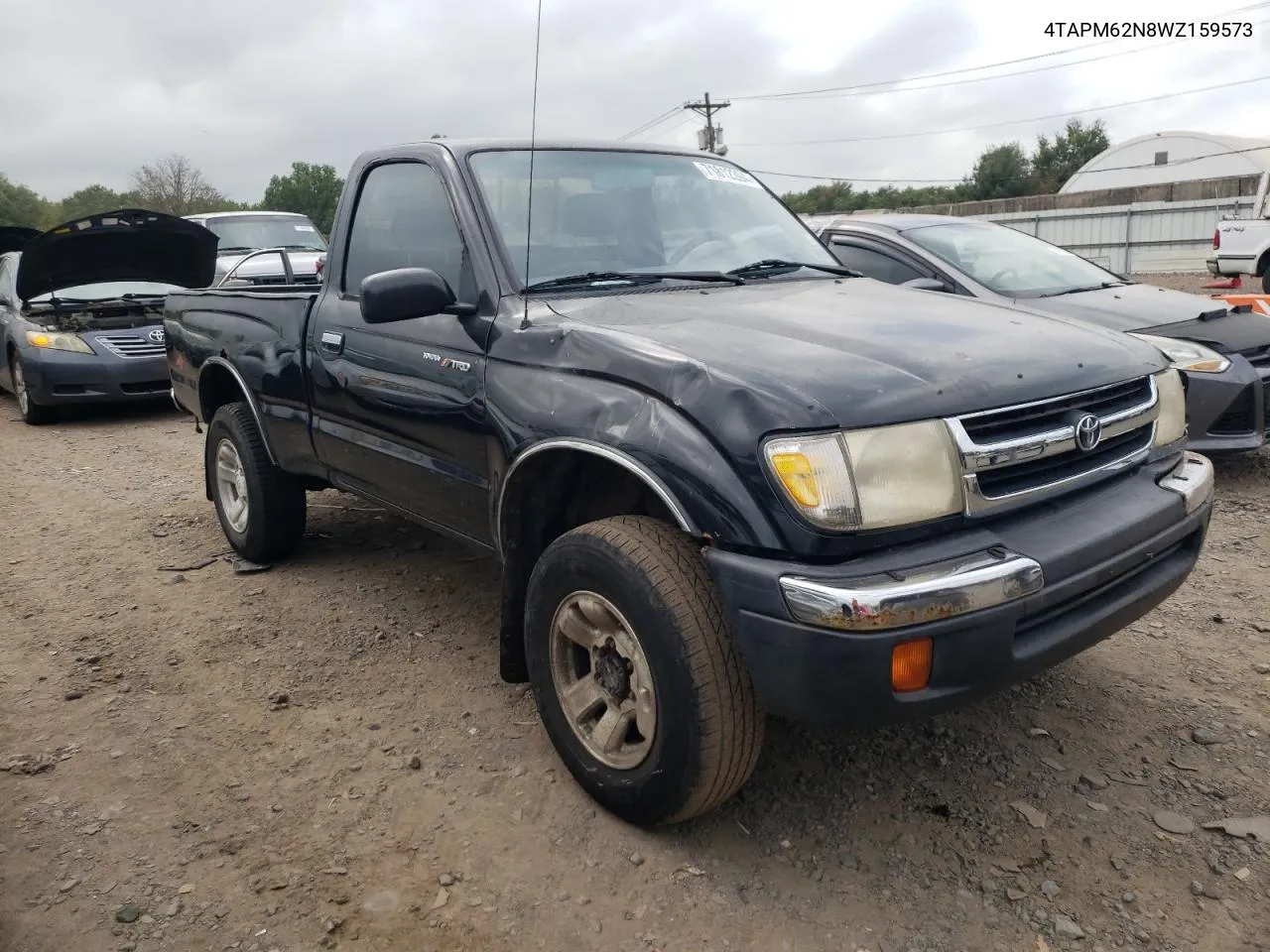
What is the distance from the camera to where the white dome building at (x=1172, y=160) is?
3750 centimetres

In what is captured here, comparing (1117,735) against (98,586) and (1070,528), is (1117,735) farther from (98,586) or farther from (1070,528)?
(98,586)

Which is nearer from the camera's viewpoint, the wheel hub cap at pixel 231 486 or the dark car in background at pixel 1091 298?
the wheel hub cap at pixel 231 486

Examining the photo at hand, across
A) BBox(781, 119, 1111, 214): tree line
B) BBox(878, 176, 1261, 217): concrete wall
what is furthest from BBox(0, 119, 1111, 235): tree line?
BBox(878, 176, 1261, 217): concrete wall

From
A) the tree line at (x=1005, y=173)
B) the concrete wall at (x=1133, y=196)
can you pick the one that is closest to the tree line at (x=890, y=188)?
the tree line at (x=1005, y=173)

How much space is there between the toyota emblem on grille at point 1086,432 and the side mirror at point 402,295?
1.83 meters

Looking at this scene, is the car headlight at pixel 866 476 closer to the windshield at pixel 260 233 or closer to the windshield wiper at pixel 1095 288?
the windshield wiper at pixel 1095 288

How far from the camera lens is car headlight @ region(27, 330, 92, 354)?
8.91 m

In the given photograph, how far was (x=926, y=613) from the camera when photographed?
208 centimetres

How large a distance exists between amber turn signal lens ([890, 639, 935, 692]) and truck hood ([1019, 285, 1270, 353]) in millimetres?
3872

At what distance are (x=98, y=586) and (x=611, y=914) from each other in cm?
346

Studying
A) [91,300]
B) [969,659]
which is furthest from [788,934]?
[91,300]

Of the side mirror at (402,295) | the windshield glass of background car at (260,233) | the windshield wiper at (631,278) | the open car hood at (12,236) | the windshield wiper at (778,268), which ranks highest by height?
the windshield glass of background car at (260,233)

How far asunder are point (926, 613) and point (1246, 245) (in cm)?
1567

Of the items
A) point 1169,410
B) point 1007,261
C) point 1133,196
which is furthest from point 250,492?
point 1133,196
